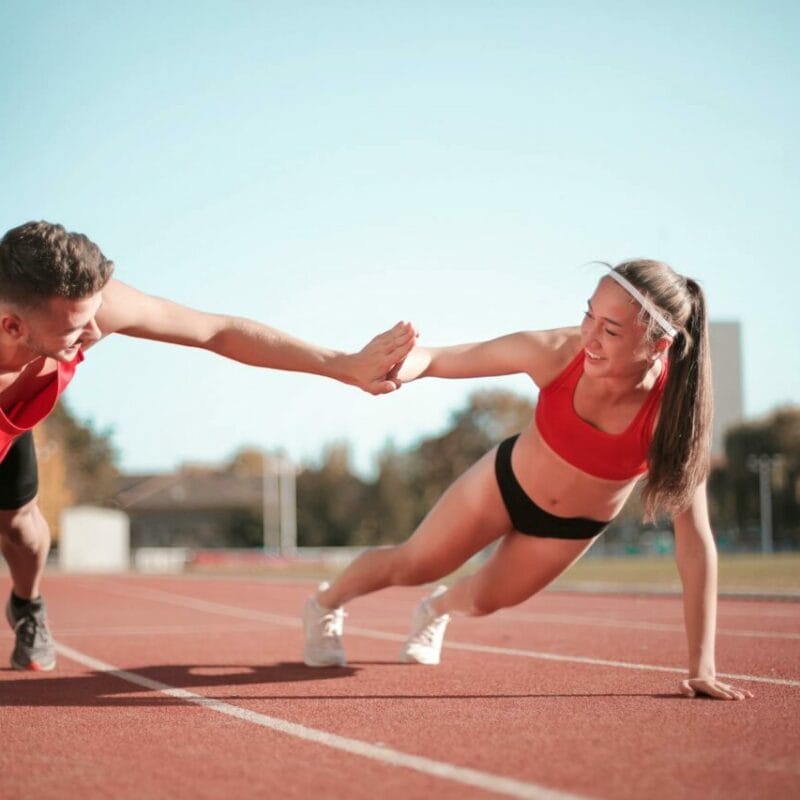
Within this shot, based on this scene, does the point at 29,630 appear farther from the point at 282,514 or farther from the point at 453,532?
the point at 282,514

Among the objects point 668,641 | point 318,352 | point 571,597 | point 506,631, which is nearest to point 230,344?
point 318,352

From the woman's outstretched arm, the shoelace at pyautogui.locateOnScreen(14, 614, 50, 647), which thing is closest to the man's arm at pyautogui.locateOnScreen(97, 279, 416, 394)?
the woman's outstretched arm

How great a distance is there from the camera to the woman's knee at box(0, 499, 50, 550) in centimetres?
581

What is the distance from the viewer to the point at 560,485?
5148 mm

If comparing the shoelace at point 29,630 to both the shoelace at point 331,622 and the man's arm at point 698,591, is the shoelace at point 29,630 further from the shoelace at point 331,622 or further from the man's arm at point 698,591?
the man's arm at point 698,591

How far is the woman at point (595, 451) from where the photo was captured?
475cm

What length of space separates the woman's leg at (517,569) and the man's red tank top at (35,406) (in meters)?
2.30

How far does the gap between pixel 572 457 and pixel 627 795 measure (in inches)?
Answer: 90.8

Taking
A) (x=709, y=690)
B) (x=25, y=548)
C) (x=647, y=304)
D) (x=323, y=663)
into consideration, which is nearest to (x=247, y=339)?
(x=647, y=304)

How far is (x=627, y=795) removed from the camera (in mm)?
2889

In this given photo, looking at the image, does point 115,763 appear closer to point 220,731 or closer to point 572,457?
point 220,731

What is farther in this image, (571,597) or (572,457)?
(571,597)

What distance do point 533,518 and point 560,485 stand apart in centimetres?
26

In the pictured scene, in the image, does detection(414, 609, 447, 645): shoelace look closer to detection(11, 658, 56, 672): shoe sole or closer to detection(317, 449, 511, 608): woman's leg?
detection(317, 449, 511, 608): woman's leg
